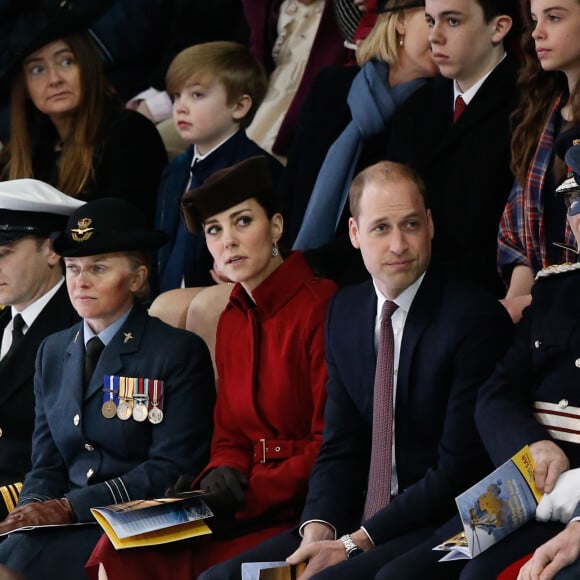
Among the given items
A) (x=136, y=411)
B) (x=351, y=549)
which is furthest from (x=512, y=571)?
(x=136, y=411)

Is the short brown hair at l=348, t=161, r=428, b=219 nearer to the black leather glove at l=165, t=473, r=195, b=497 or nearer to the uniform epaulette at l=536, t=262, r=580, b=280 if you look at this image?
the uniform epaulette at l=536, t=262, r=580, b=280

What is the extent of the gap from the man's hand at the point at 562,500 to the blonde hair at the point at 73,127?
3.04 meters

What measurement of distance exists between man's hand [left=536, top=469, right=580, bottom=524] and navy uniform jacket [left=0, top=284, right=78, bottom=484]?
2214mm

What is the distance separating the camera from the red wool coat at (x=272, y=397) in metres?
4.32

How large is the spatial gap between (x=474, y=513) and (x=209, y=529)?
3.30 feet

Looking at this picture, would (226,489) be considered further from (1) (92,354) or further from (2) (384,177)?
(2) (384,177)

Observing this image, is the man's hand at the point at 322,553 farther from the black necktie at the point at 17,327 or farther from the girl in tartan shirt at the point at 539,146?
the black necktie at the point at 17,327

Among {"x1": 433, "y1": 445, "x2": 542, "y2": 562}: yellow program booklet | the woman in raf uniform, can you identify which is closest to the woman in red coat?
the woman in raf uniform

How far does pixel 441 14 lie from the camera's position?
4.89 meters

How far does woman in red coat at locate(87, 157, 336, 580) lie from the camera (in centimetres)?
427

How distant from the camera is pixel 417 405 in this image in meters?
4.05

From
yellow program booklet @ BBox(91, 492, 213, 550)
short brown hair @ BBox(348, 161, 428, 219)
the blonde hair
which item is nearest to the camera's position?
yellow program booklet @ BBox(91, 492, 213, 550)

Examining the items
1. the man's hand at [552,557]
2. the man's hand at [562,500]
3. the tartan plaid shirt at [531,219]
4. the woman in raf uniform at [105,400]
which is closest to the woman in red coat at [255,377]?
the woman in raf uniform at [105,400]

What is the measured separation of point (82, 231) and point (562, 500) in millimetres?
1986
